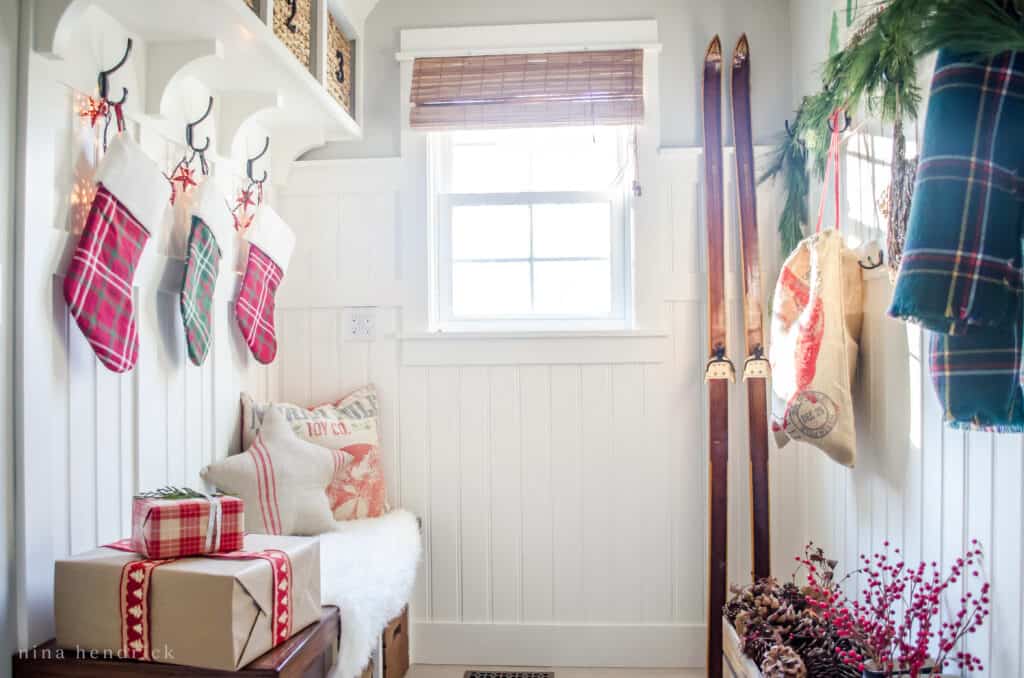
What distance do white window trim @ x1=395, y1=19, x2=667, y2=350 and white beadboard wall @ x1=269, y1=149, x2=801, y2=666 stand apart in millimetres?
30

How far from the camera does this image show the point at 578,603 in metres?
2.49

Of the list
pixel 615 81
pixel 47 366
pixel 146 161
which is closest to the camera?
pixel 47 366

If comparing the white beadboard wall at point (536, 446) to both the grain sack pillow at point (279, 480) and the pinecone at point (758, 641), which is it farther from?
the pinecone at point (758, 641)

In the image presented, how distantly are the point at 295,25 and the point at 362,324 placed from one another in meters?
0.97

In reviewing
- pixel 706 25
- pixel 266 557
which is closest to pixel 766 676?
pixel 266 557

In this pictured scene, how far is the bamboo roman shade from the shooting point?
243cm

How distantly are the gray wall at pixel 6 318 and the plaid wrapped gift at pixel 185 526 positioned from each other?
8.7 inches

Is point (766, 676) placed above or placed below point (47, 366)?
below

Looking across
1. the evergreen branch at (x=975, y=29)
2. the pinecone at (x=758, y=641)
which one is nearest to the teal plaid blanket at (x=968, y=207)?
the evergreen branch at (x=975, y=29)

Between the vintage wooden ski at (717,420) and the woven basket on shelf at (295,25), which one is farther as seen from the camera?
the vintage wooden ski at (717,420)

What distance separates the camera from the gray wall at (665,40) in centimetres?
246

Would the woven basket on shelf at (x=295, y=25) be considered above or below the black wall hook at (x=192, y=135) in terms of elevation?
above

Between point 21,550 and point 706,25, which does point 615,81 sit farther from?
point 21,550

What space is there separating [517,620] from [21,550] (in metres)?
1.59
